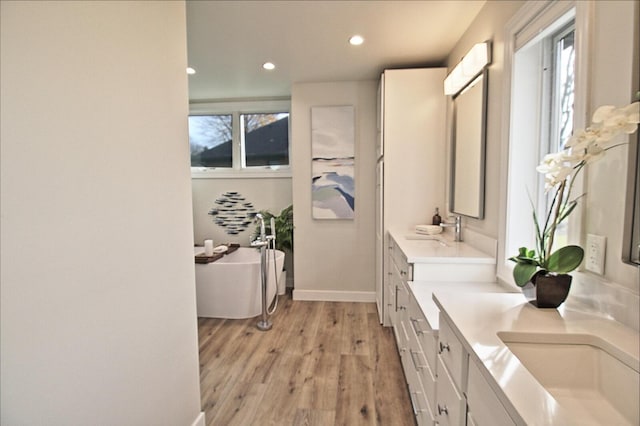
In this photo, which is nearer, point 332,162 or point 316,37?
point 316,37

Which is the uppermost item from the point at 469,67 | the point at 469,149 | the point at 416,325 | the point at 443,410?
the point at 469,67

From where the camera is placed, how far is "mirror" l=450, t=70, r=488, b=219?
2127mm

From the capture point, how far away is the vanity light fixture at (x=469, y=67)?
2025 millimetres

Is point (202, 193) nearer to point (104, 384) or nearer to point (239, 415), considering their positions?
point (239, 415)

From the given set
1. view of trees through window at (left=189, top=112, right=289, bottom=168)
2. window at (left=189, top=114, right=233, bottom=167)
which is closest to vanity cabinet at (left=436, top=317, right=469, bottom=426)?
view of trees through window at (left=189, top=112, right=289, bottom=168)

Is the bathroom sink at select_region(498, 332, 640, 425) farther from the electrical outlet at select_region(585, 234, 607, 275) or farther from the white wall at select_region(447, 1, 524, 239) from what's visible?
the white wall at select_region(447, 1, 524, 239)

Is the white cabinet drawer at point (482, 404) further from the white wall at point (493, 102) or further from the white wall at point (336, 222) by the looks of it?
the white wall at point (336, 222)

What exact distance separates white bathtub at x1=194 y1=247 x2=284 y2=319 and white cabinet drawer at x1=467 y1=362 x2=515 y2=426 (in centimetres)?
259

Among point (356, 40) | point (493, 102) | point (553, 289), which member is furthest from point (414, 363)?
point (356, 40)

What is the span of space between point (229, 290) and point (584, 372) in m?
2.92

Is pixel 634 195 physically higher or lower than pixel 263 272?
higher

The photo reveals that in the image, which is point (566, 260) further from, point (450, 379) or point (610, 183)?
point (450, 379)

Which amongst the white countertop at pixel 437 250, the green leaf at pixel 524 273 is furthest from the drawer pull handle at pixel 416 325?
the green leaf at pixel 524 273

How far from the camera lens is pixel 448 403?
1.12 meters
